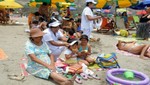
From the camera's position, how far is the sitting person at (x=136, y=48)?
25.0 ft

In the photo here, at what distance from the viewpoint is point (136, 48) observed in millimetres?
7883

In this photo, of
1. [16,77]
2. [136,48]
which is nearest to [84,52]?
[16,77]

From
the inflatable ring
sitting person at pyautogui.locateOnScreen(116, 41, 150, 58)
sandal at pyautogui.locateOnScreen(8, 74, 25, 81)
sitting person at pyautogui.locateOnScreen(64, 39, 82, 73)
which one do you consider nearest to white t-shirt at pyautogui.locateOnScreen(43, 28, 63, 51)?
sitting person at pyautogui.locateOnScreen(64, 39, 82, 73)

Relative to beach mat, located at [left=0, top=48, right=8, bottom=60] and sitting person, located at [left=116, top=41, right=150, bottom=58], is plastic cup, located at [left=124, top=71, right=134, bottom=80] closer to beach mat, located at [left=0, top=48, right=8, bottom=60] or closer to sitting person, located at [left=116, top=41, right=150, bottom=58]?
sitting person, located at [left=116, top=41, right=150, bottom=58]

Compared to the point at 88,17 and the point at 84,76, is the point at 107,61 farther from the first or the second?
the point at 88,17

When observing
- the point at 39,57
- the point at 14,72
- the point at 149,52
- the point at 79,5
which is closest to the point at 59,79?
the point at 39,57

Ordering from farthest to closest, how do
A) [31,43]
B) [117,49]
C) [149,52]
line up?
[117,49]
[149,52]
[31,43]

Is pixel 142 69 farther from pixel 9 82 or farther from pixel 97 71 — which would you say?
pixel 9 82

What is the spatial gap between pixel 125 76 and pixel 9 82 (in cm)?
228

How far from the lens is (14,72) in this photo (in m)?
5.04

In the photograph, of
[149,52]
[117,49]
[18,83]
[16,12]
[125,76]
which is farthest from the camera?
[16,12]

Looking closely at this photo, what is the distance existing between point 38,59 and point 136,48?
4.00m

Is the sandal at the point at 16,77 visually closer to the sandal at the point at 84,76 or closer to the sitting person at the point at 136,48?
the sandal at the point at 84,76

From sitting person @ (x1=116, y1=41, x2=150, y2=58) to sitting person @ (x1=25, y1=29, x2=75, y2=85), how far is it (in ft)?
11.7
